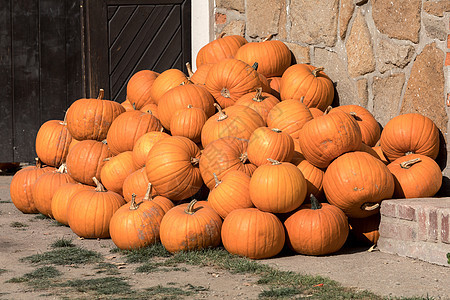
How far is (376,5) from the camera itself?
17.4 ft

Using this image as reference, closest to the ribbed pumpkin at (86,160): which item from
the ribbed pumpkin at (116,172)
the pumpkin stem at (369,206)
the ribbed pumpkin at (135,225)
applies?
the ribbed pumpkin at (116,172)

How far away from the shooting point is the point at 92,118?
18.5 feet

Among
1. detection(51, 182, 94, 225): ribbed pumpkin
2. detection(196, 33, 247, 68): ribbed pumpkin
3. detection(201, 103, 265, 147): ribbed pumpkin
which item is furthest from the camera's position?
detection(196, 33, 247, 68): ribbed pumpkin

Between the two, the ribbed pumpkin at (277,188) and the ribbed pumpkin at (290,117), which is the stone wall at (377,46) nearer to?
the ribbed pumpkin at (290,117)

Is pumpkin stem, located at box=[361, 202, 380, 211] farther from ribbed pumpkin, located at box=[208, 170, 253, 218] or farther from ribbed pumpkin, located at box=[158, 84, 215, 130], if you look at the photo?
ribbed pumpkin, located at box=[158, 84, 215, 130]

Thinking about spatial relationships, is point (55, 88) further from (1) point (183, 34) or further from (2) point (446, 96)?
(2) point (446, 96)

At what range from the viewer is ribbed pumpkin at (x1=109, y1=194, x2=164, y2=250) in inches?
177

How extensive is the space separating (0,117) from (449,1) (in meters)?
5.65

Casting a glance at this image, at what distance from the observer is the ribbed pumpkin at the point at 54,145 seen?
235 inches

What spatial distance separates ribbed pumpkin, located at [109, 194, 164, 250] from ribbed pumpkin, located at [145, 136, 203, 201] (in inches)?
7.8

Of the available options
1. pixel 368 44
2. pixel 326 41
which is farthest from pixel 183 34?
pixel 368 44

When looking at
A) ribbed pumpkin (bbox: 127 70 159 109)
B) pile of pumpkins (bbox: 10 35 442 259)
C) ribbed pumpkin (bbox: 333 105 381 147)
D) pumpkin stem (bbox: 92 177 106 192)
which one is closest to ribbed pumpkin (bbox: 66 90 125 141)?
pile of pumpkins (bbox: 10 35 442 259)

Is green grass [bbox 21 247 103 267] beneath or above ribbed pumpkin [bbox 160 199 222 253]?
beneath

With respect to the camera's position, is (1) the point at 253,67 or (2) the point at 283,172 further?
(1) the point at 253,67
